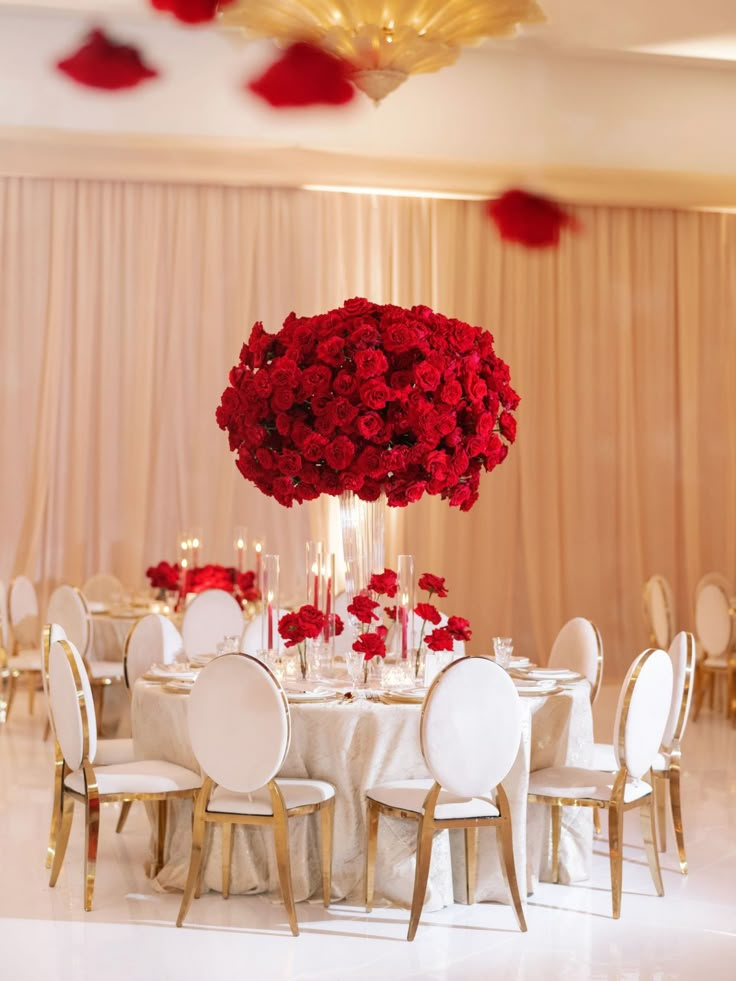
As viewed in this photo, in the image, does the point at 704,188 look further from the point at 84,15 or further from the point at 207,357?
the point at 84,15

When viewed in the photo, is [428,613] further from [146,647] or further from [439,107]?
[439,107]

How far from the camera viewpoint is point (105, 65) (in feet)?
28.5

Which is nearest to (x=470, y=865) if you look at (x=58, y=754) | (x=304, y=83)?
(x=58, y=754)

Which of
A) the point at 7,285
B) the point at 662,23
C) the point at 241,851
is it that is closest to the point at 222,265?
the point at 7,285

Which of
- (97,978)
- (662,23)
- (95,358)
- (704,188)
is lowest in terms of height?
(97,978)

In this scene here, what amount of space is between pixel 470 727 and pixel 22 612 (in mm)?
4592

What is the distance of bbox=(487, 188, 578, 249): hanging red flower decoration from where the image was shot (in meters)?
9.66

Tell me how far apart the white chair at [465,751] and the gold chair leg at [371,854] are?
150mm

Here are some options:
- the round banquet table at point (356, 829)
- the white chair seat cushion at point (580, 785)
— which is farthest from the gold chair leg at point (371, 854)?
the white chair seat cushion at point (580, 785)

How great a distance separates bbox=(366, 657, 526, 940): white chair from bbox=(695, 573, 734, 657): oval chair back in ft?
14.1

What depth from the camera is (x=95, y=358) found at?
9.47 m

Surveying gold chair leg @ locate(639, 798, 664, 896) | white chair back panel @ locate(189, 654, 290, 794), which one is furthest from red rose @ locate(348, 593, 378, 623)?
gold chair leg @ locate(639, 798, 664, 896)

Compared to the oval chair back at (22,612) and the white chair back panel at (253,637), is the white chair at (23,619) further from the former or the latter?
the white chair back panel at (253,637)

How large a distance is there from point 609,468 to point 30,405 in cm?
469
